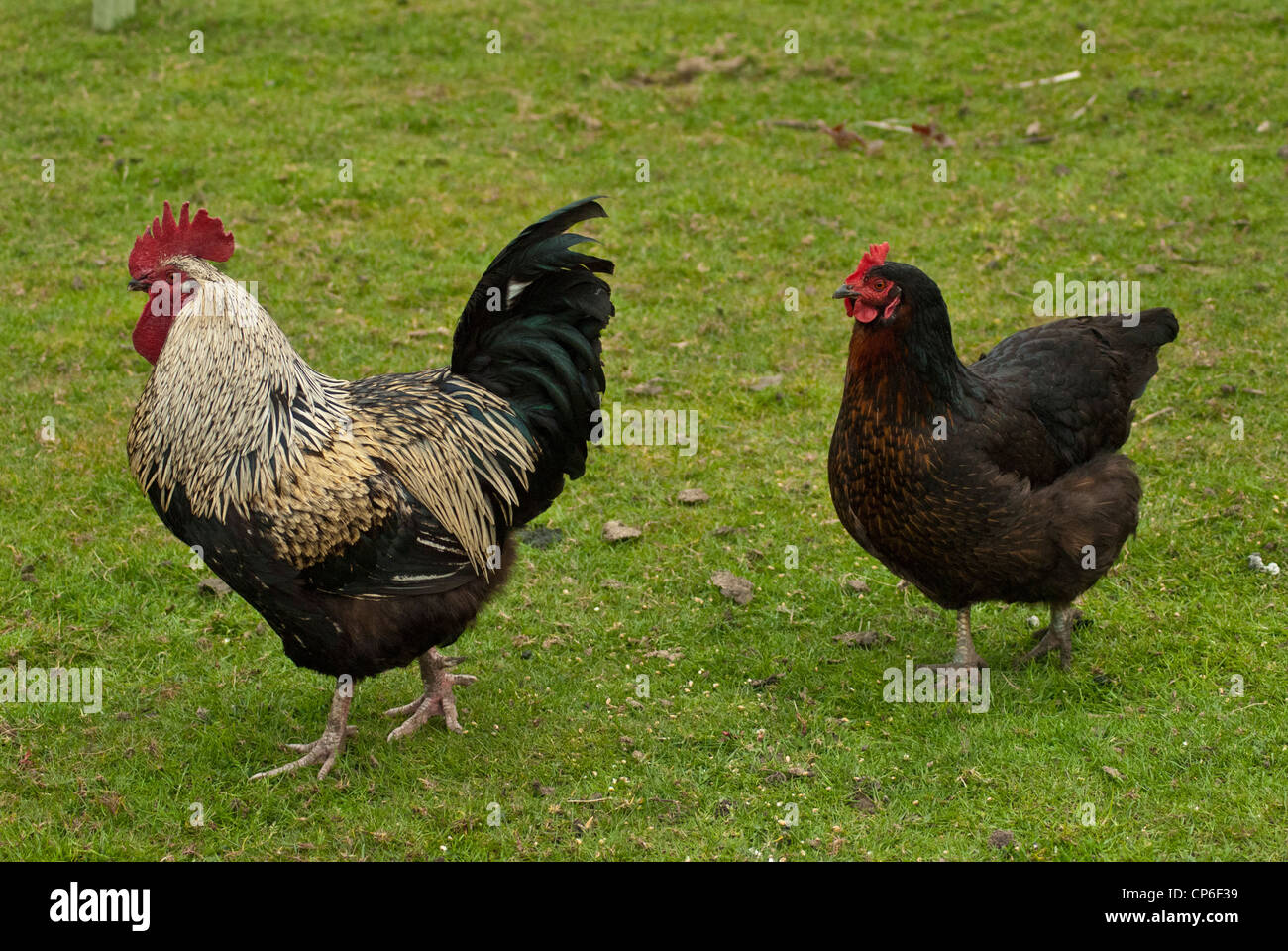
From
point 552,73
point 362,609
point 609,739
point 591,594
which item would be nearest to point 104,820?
point 362,609

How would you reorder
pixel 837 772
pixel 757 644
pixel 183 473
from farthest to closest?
pixel 757 644
pixel 837 772
pixel 183 473

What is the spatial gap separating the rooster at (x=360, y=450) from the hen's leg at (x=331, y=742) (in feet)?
0.04

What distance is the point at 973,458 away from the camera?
22.2ft

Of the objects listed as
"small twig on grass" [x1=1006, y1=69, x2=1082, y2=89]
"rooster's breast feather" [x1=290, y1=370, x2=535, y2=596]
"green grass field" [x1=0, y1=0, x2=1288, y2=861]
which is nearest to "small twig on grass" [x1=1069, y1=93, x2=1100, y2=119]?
"green grass field" [x1=0, y1=0, x2=1288, y2=861]

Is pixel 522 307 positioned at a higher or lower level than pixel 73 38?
lower

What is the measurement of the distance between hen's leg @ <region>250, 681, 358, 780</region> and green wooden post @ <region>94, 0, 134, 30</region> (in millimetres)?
14205

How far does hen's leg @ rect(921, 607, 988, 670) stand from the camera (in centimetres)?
742

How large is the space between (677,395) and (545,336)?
3.79 meters

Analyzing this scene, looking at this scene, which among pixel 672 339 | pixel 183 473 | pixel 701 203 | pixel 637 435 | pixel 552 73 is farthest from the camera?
pixel 552 73

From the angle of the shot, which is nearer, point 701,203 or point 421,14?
point 701,203

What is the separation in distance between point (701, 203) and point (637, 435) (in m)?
4.55

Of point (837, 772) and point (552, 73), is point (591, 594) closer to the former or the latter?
point (837, 772)

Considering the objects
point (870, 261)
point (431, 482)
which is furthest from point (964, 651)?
point (431, 482)

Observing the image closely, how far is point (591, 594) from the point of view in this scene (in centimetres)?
826
